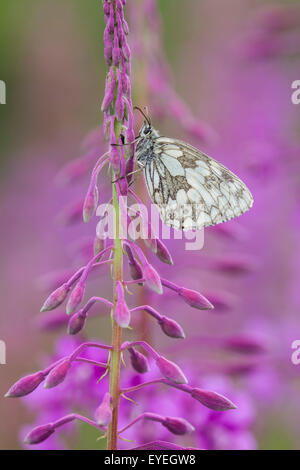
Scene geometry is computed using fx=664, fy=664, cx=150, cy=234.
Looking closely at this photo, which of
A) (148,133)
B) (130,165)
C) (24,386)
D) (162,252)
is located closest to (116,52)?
(130,165)

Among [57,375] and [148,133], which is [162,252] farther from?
[148,133]

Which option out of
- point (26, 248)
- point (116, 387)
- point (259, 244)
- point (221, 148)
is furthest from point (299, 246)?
point (116, 387)

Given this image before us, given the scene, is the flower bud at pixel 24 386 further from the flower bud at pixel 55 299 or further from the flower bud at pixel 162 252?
the flower bud at pixel 162 252

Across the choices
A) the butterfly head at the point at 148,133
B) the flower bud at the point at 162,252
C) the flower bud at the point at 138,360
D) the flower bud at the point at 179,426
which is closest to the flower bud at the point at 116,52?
the flower bud at the point at 162,252

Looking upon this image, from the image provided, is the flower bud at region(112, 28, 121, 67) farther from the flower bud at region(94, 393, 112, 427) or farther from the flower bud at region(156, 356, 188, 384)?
the flower bud at region(94, 393, 112, 427)

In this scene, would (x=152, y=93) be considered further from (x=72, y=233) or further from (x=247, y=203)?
(x=72, y=233)

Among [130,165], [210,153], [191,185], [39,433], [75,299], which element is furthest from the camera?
[210,153]

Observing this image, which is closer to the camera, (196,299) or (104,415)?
(104,415)
